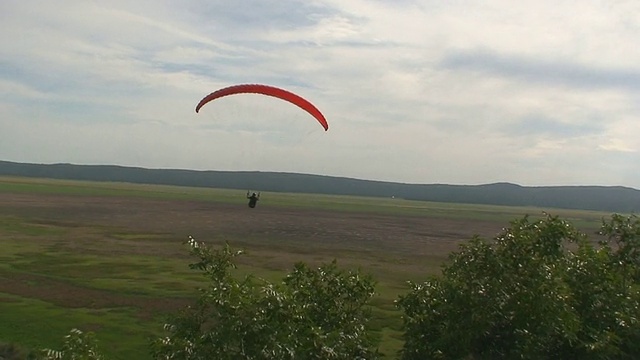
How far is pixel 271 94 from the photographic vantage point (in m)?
20.8

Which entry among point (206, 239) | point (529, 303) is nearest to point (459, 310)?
point (529, 303)

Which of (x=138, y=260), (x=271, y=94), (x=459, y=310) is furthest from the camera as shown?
(x=138, y=260)

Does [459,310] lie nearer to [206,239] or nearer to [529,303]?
[529,303]

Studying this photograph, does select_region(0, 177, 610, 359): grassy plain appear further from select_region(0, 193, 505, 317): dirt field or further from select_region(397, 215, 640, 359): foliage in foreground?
select_region(397, 215, 640, 359): foliage in foreground

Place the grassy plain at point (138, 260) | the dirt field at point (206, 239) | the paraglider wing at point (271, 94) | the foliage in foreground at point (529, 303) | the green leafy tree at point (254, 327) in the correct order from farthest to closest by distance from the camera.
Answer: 1. the dirt field at point (206, 239)
2. the grassy plain at point (138, 260)
3. the paraglider wing at point (271, 94)
4. the foliage in foreground at point (529, 303)
5. the green leafy tree at point (254, 327)

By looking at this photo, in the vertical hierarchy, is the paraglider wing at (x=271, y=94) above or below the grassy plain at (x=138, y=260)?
above

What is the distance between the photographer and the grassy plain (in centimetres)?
3350

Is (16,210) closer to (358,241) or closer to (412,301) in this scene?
(358,241)

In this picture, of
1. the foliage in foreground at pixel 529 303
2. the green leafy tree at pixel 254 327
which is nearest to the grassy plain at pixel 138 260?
the foliage in foreground at pixel 529 303

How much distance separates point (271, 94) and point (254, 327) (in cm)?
1234

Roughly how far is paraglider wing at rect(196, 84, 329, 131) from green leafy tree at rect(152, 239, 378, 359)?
1019 centimetres

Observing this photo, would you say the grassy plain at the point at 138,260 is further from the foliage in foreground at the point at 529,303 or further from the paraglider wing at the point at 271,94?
the paraglider wing at the point at 271,94

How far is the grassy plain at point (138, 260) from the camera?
1319 inches

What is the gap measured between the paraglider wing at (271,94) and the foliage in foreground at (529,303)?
31.1 feet
